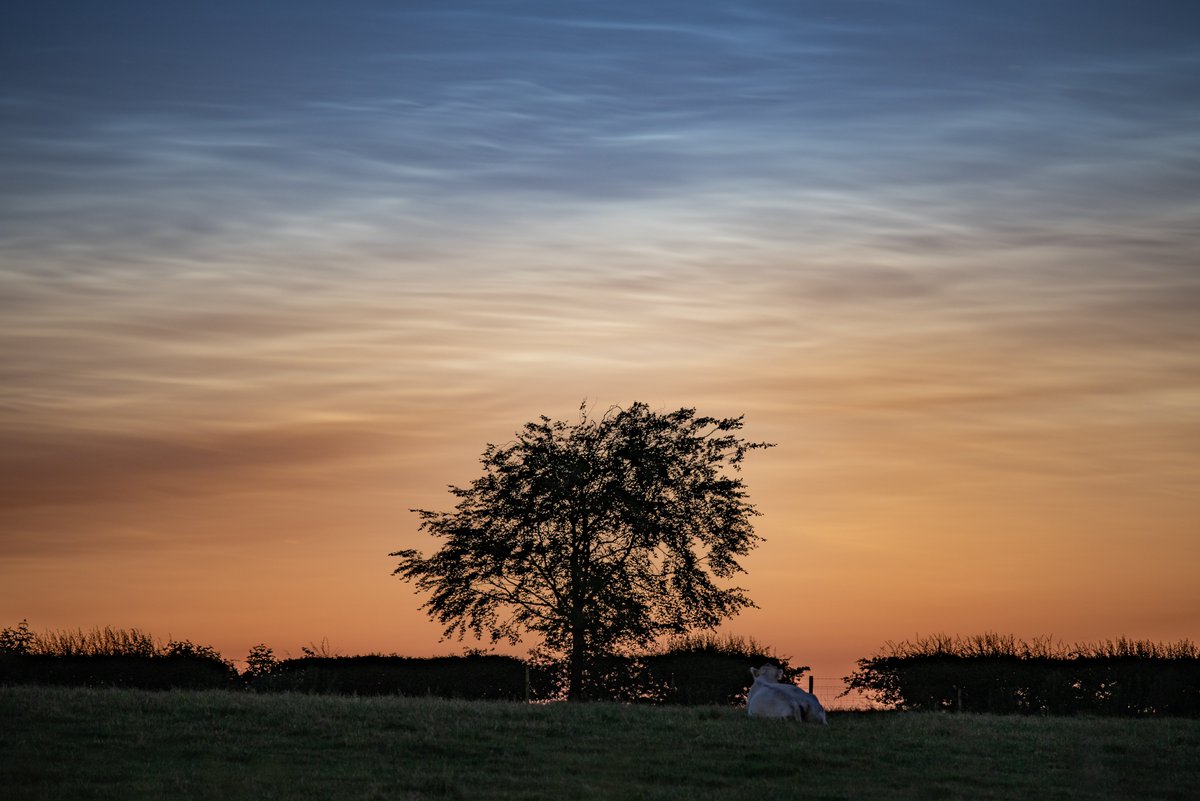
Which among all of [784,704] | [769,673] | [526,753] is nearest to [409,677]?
[769,673]

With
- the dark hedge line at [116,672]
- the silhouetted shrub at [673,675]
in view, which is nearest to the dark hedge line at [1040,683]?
the silhouetted shrub at [673,675]

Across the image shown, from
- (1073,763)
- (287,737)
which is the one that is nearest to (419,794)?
(287,737)

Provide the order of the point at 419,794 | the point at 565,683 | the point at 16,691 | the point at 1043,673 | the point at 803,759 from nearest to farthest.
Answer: the point at 419,794, the point at 803,759, the point at 16,691, the point at 1043,673, the point at 565,683

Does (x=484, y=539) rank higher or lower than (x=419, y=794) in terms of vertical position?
higher

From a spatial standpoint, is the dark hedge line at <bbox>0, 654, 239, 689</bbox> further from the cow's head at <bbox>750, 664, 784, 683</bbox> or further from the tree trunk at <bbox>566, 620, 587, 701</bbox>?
the cow's head at <bbox>750, 664, 784, 683</bbox>

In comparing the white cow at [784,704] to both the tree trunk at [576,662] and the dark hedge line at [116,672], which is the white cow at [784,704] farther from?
the dark hedge line at [116,672]

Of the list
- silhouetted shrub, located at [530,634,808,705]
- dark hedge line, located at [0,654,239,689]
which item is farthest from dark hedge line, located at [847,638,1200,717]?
dark hedge line, located at [0,654,239,689]

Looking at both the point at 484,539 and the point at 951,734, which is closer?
the point at 951,734

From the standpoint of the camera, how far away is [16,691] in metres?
31.0

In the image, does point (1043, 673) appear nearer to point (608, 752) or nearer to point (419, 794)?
point (608, 752)

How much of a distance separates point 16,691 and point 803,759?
17.1 meters

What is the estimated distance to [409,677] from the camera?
41.6 meters

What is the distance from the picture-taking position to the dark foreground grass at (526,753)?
22562 mm

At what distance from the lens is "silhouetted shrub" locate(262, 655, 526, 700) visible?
41.5 meters
